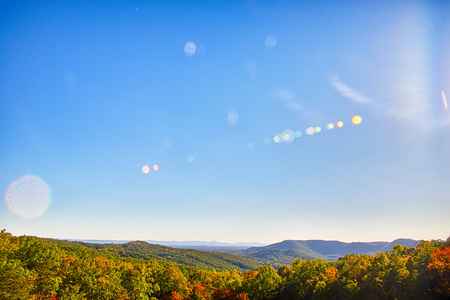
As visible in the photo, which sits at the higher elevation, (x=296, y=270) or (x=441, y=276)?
(x=441, y=276)

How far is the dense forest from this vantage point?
34656 millimetres

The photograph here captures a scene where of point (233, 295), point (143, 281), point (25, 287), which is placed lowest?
point (233, 295)

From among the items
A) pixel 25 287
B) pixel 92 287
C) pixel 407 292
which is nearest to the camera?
pixel 407 292

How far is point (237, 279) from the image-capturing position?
6397 centimetres

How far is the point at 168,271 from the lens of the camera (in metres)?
66.6

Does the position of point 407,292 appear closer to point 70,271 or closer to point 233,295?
point 233,295

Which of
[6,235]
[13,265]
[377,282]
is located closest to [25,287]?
[13,265]

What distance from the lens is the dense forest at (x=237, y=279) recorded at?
114 feet

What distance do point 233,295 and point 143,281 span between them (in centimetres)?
2211

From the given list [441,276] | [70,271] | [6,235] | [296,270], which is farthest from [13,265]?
[441,276]

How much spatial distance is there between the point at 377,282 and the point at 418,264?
6.48 metres

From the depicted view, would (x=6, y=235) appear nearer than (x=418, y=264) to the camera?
No

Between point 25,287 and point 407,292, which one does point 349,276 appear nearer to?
point 407,292

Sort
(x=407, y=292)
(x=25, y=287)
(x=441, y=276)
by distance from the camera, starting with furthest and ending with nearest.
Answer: (x=25, y=287) → (x=407, y=292) → (x=441, y=276)
